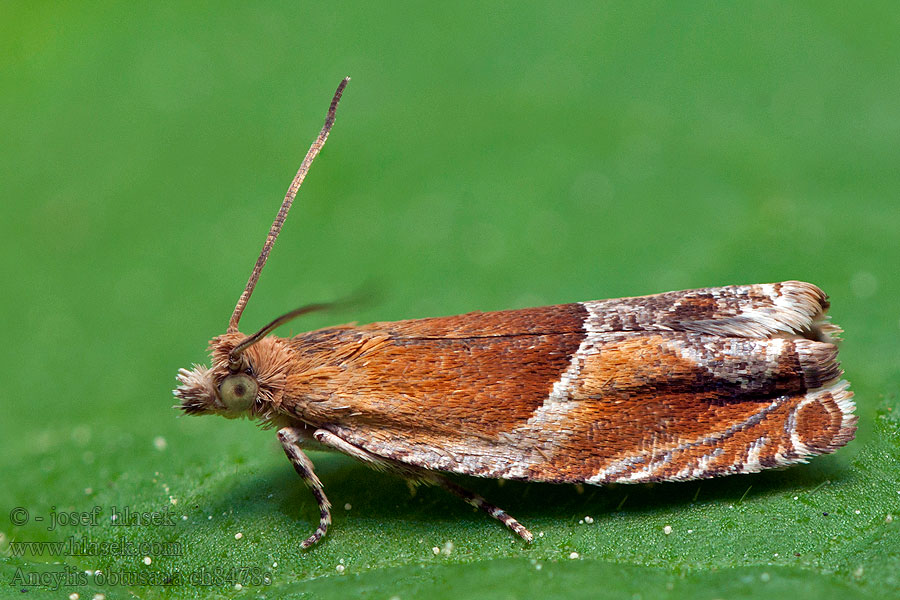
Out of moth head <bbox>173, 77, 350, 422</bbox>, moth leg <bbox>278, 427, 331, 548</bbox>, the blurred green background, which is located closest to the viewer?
moth leg <bbox>278, 427, 331, 548</bbox>

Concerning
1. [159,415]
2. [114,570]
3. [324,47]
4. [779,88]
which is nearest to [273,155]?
→ [324,47]

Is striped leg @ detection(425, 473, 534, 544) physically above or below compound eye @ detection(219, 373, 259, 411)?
below

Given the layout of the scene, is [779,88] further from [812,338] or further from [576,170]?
[812,338]

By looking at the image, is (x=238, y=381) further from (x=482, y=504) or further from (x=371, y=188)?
(x=371, y=188)

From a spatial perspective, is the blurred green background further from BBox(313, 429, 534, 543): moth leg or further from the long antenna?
the long antenna

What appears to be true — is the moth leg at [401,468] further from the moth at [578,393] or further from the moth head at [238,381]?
the moth head at [238,381]

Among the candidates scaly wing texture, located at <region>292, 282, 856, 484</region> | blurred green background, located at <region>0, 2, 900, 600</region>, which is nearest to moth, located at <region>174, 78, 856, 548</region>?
scaly wing texture, located at <region>292, 282, 856, 484</region>
